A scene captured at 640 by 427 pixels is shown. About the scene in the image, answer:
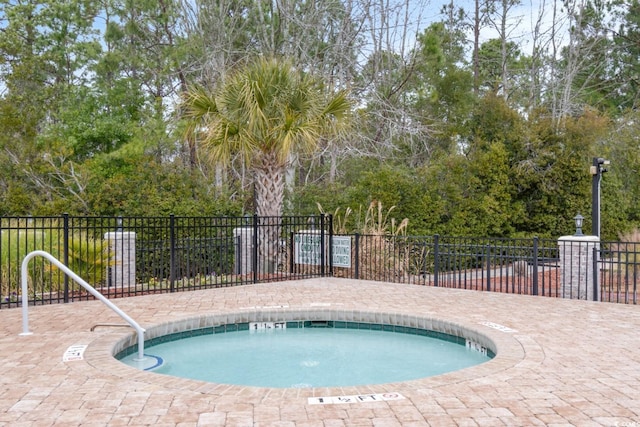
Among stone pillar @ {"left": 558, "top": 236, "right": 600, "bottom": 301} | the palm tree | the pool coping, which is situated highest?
the palm tree

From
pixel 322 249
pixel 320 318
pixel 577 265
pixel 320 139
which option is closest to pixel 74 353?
pixel 320 318

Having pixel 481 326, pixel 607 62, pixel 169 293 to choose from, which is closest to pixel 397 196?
pixel 169 293

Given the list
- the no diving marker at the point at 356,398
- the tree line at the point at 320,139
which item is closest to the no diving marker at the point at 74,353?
the no diving marker at the point at 356,398

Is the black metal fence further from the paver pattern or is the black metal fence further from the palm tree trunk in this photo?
the paver pattern

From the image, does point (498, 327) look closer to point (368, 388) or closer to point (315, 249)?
point (368, 388)

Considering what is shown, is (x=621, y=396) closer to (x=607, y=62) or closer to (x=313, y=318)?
(x=313, y=318)

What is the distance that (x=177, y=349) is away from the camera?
7.71 meters

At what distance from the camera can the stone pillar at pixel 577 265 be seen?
10.9 metres

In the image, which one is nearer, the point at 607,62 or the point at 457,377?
the point at 457,377

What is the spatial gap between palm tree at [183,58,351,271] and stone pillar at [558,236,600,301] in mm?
5670

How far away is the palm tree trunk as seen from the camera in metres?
13.8

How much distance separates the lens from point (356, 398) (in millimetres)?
4777

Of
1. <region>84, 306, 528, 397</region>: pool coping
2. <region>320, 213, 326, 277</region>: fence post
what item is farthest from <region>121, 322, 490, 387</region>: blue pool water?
<region>320, 213, 326, 277</region>: fence post

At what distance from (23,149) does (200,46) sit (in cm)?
729
